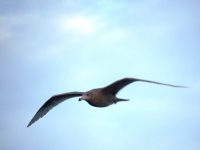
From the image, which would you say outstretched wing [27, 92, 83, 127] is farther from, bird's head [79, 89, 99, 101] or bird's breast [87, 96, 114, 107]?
bird's breast [87, 96, 114, 107]

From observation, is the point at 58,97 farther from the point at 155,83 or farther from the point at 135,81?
the point at 155,83

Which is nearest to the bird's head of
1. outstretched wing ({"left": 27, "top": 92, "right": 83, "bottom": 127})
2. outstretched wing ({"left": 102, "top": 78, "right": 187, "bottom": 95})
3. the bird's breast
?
the bird's breast

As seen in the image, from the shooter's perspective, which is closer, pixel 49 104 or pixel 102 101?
pixel 102 101

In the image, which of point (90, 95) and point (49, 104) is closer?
point (90, 95)

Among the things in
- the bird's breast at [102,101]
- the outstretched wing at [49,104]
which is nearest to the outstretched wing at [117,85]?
the bird's breast at [102,101]

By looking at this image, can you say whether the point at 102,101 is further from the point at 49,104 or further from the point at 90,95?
the point at 49,104

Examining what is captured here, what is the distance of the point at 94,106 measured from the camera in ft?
38.4

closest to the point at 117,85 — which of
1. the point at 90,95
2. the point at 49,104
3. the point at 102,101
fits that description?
the point at 102,101

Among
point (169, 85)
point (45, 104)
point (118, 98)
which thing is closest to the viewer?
point (169, 85)

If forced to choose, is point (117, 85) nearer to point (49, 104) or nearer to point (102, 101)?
point (102, 101)

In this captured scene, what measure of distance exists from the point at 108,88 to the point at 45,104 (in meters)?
3.22

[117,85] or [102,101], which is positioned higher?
[117,85]

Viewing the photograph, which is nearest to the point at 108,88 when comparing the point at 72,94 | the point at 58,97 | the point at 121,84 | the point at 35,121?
the point at 121,84

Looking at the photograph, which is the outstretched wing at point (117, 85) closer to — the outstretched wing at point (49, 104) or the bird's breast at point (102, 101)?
the bird's breast at point (102, 101)
